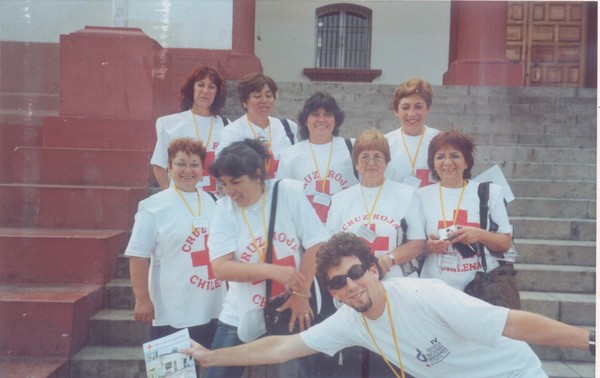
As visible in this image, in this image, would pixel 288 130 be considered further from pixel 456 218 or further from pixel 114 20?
pixel 114 20

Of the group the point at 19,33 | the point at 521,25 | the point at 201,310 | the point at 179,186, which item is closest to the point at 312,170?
the point at 179,186

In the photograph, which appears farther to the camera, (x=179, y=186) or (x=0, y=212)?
(x=0, y=212)

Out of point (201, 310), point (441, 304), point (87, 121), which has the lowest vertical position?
point (201, 310)

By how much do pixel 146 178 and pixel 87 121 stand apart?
2.37 ft

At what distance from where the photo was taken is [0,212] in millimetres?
3889

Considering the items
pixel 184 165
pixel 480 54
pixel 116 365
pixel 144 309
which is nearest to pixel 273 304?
pixel 144 309

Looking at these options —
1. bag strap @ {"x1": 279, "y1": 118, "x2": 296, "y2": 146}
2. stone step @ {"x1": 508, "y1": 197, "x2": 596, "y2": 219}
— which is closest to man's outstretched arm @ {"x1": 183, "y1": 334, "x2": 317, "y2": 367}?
bag strap @ {"x1": 279, "y1": 118, "x2": 296, "y2": 146}

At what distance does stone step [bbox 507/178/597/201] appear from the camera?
159 inches

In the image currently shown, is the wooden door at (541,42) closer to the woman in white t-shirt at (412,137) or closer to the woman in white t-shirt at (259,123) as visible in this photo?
the woman in white t-shirt at (412,137)

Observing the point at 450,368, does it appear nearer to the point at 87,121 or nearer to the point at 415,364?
the point at 415,364

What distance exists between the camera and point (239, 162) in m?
2.28

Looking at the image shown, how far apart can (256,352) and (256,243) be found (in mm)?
460

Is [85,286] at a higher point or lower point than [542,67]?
lower

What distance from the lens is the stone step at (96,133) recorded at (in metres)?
4.43
